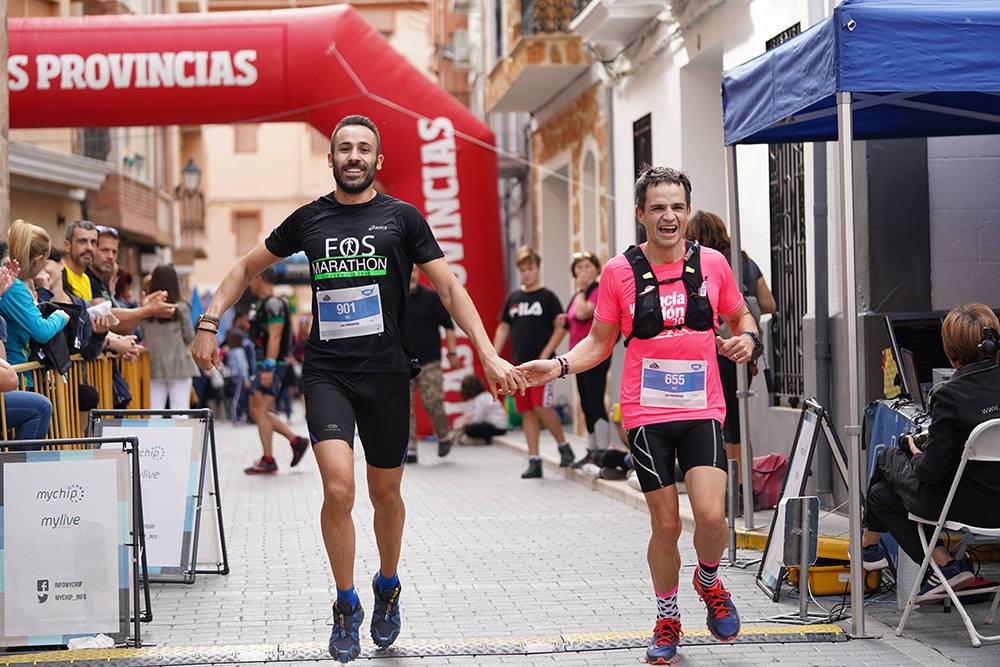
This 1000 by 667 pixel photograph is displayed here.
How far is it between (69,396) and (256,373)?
213 inches

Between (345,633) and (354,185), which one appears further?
(354,185)

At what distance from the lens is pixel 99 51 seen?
16.7 m

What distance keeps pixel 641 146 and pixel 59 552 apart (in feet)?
35.8

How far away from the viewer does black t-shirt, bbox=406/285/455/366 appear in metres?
15.1

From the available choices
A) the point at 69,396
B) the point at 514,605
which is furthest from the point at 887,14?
the point at 69,396

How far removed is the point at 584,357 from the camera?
6.00 meters

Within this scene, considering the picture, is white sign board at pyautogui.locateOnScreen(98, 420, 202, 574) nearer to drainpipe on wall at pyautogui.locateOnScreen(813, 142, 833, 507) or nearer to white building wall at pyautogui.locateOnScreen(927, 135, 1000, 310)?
drainpipe on wall at pyautogui.locateOnScreen(813, 142, 833, 507)

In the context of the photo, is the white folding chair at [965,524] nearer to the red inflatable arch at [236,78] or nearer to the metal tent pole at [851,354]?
the metal tent pole at [851,354]

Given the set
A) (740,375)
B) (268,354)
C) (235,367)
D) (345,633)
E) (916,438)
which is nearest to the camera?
(345,633)

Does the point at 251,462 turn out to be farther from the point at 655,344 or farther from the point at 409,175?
the point at 655,344

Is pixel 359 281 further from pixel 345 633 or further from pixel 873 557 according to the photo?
pixel 873 557

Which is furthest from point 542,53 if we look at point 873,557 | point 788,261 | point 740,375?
point 873,557

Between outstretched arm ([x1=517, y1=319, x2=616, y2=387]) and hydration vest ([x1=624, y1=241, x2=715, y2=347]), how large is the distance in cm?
13

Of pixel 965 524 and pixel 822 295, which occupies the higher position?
pixel 822 295
